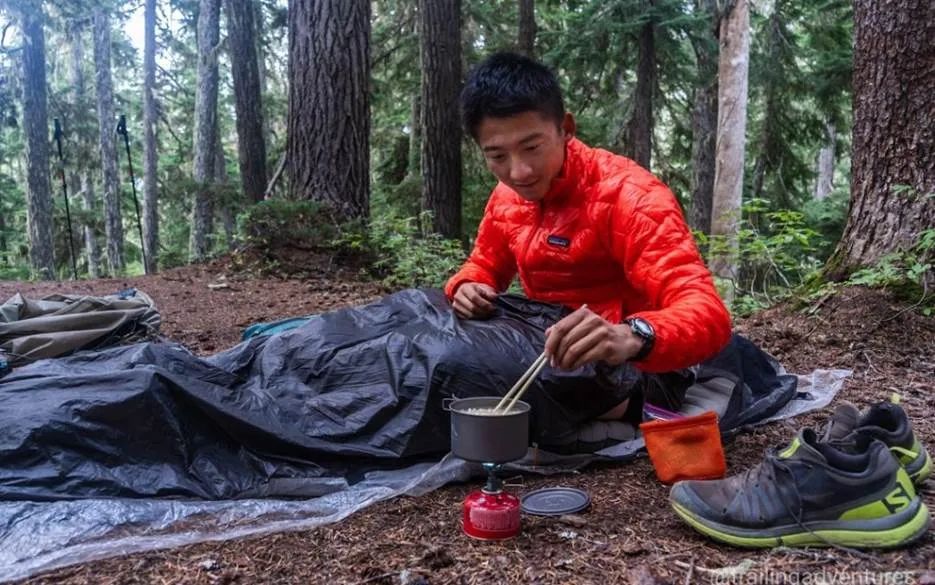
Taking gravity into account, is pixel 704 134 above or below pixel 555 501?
above

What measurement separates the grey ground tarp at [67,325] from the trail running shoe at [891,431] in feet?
9.07

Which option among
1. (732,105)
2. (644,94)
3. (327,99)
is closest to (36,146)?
(327,99)

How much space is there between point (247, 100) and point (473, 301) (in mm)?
9112

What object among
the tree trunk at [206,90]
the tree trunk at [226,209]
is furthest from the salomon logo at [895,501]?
the tree trunk at [206,90]

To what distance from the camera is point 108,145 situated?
601 inches

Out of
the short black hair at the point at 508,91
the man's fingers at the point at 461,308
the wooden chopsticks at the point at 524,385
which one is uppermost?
the short black hair at the point at 508,91

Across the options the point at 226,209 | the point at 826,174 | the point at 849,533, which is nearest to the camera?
the point at 849,533

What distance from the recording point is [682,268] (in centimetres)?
190

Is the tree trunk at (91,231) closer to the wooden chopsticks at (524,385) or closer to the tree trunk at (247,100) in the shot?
the tree trunk at (247,100)

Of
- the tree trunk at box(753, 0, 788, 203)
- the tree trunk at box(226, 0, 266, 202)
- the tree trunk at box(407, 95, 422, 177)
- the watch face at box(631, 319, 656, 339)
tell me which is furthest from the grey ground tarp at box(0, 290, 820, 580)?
the tree trunk at box(753, 0, 788, 203)

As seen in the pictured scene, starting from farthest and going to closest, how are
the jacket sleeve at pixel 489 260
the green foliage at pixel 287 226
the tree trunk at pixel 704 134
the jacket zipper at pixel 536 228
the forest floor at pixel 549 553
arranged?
the tree trunk at pixel 704 134 → the green foliage at pixel 287 226 → the jacket sleeve at pixel 489 260 → the jacket zipper at pixel 536 228 → the forest floor at pixel 549 553

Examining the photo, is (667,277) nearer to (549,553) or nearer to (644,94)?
(549,553)

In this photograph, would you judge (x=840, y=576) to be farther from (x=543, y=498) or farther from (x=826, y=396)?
(x=826, y=396)

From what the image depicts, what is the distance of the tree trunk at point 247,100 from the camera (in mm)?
10273
